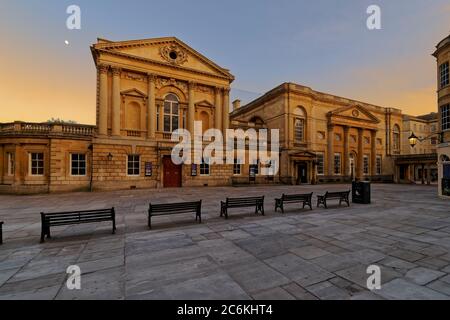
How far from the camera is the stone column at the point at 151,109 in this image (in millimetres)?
21594

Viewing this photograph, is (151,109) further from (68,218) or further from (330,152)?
(330,152)

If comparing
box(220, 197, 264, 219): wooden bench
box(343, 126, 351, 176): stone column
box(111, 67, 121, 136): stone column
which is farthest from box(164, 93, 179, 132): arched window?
box(343, 126, 351, 176): stone column

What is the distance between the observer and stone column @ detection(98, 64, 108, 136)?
64.8 ft

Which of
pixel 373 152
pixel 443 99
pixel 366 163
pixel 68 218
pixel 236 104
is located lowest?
pixel 68 218

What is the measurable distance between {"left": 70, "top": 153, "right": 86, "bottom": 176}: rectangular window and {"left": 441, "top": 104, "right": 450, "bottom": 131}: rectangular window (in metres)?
30.0

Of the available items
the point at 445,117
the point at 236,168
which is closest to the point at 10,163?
the point at 236,168

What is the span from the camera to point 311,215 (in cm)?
912

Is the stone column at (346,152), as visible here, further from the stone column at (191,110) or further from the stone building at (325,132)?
the stone column at (191,110)

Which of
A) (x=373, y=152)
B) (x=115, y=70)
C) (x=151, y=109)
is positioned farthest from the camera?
(x=373, y=152)

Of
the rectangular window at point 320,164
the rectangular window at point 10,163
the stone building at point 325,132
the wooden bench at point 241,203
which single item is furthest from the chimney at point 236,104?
the wooden bench at point 241,203

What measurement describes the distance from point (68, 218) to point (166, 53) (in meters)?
21.2

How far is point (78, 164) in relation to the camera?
19.1m

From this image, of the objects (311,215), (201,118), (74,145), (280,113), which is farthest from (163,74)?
(311,215)

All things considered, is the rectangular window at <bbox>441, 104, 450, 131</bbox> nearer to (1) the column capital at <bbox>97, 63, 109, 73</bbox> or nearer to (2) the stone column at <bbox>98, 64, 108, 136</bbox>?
(2) the stone column at <bbox>98, 64, 108, 136</bbox>
